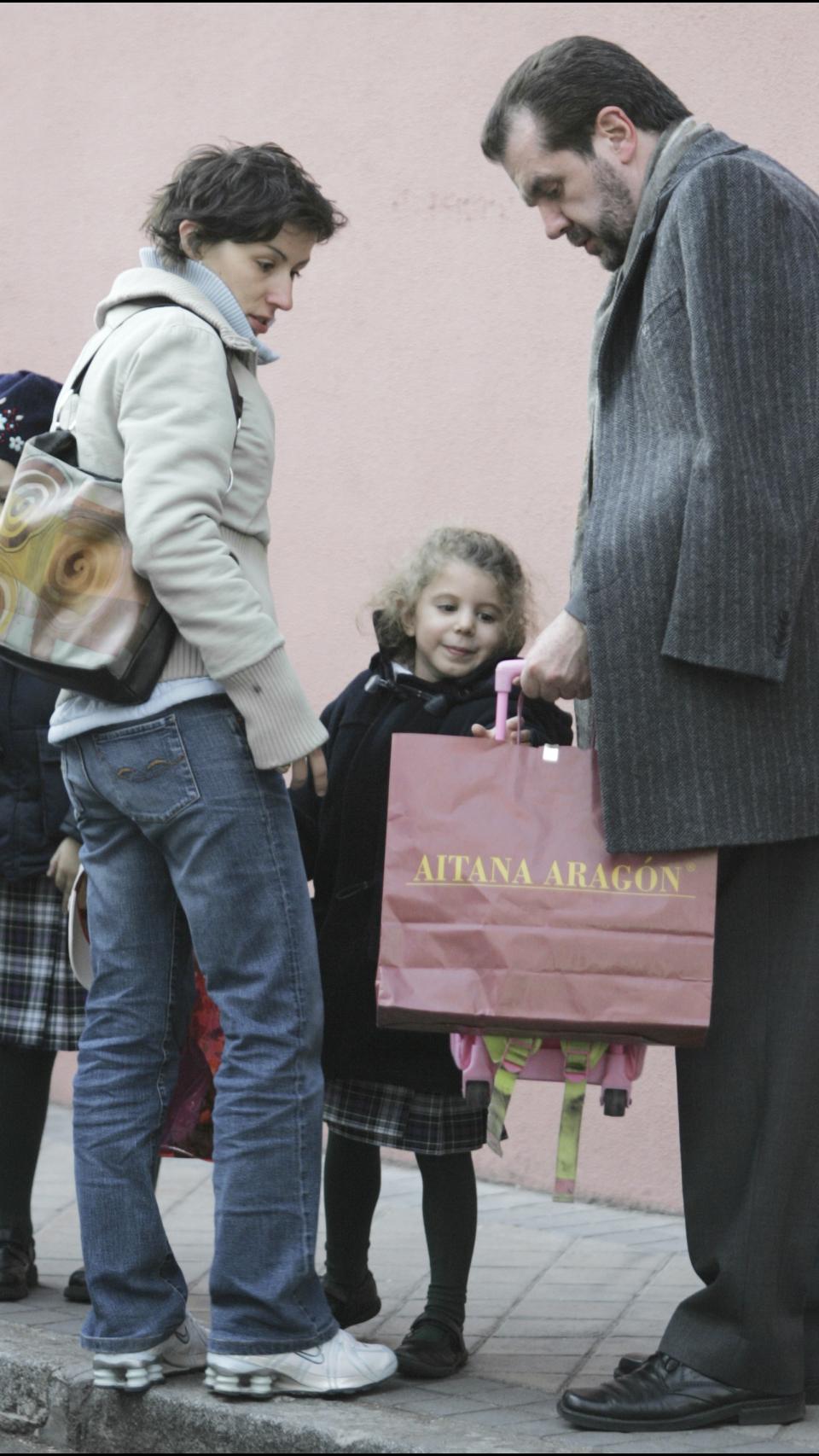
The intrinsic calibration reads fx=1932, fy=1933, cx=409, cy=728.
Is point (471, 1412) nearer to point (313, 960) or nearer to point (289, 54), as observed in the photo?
point (313, 960)

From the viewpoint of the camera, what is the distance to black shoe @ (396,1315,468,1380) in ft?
10.1

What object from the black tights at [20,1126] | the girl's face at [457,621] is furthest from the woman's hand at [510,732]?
the black tights at [20,1126]

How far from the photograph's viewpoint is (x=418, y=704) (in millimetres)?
3293

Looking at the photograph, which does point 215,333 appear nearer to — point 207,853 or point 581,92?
point 581,92

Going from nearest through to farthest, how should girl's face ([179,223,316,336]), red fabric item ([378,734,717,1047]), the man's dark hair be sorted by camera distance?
red fabric item ([378,734,717,1047]) → the man's dark hair → girl's face ([179,223,316,336])

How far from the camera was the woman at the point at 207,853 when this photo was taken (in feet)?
9.08

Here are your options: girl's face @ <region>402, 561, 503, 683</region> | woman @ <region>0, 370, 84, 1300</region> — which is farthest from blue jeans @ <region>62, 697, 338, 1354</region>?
woman @ <region>0, 370, 84, 1300</region>

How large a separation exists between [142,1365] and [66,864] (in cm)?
97

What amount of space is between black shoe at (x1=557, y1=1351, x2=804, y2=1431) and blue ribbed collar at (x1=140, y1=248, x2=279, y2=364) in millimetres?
1618

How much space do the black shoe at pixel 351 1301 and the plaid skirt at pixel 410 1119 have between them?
298 mm

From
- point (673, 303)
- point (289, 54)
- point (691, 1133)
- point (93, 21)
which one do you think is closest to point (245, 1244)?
point (691, 1133)

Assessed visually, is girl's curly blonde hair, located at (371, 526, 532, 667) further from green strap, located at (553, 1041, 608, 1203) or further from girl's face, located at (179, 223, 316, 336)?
green strap, located at (553, 1041, 608, 1203)

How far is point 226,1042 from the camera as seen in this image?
2.89 metres

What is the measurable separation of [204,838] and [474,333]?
2.28 m
